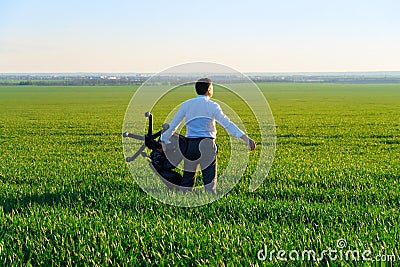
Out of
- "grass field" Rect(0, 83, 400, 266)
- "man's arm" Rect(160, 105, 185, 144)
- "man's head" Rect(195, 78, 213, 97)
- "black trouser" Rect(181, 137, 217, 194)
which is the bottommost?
"grass field" Rect(0, 83, 400, 266)

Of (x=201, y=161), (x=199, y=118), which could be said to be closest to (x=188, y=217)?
(x=201, y=161)

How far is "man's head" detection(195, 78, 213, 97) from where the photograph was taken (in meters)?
6.83

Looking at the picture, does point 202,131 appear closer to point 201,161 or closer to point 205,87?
point 201,161

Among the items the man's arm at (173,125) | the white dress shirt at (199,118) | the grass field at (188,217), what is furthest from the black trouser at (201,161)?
the grass field at (188,217)

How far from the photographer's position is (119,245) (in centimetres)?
502

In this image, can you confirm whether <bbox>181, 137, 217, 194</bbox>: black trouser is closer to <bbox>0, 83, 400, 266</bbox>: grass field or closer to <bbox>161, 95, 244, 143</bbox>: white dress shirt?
<bbox>161, 95, 244, 143</bbox>: white dress shirt

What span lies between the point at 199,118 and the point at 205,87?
0.48 metres

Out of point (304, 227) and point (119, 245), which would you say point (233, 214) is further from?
point (119, 245)

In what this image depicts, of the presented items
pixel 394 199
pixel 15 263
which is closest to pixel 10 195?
pixel 15 263

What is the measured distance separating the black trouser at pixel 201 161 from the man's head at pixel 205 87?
2.25 ft

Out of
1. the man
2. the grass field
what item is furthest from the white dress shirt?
the grass field

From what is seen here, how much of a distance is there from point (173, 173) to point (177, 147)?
0.43 meters

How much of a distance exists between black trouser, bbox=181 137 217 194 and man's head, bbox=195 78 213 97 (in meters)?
0.69

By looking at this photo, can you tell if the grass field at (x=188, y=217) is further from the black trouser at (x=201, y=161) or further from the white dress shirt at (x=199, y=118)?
the white dress shirt at (x=199, y=118)
